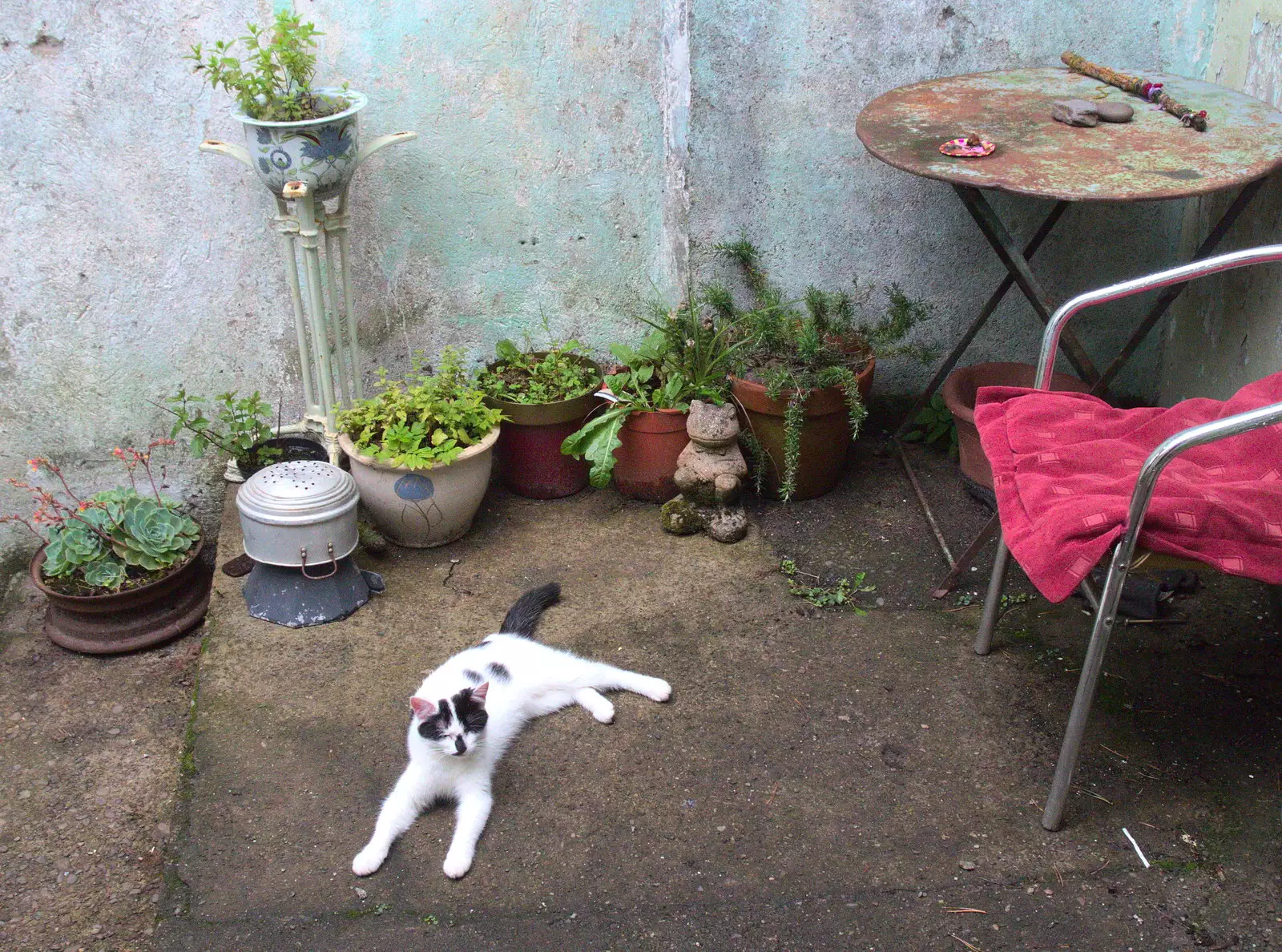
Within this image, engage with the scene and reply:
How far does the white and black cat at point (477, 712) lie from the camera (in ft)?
7.32

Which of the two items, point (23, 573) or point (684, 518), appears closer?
point (684, 518)

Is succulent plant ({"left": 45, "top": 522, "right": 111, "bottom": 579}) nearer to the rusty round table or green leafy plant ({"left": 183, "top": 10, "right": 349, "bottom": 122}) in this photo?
green leafy plant ({"left": 183, "top": 10, "right": 349, "bottom": 122})

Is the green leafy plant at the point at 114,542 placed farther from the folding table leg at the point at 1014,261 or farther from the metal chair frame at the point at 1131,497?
the folding table leg at the point at 1014,261

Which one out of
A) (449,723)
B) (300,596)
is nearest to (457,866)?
(449,723)

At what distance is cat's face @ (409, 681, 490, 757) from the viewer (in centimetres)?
222

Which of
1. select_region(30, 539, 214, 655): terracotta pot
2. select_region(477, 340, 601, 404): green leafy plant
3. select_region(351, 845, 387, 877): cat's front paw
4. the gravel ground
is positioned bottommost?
the gravel ground

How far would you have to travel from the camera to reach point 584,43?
326cm

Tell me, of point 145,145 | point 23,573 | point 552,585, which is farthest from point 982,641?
point 23,573

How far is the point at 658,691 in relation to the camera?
104 inches

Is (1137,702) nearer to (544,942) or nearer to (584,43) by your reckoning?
(544,942)

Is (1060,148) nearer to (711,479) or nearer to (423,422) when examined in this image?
(711,479)

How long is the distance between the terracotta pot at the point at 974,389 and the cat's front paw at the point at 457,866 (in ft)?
6.53

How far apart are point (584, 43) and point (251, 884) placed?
2.57 metres

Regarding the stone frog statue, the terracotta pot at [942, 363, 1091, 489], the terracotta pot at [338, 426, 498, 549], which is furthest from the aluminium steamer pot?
the terracotta pot at [942, 363, 1091, 489]
